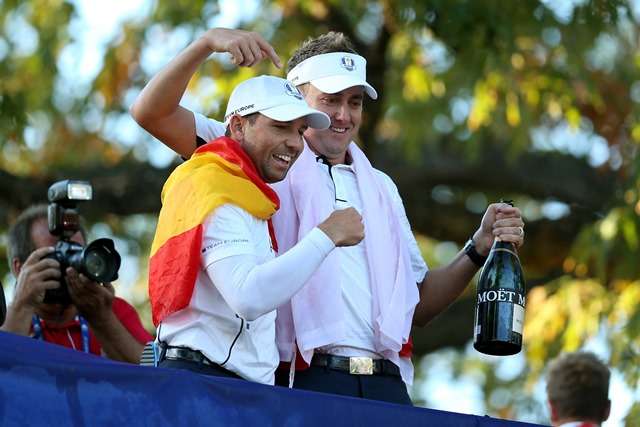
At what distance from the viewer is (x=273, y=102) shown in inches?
187

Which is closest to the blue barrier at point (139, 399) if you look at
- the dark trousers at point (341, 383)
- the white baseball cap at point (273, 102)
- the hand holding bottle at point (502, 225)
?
the dark trousers at point (341, 383)

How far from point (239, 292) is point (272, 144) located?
568 millimetres

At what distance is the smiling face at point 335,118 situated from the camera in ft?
17.1

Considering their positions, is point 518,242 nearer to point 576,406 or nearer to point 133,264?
point 576,406

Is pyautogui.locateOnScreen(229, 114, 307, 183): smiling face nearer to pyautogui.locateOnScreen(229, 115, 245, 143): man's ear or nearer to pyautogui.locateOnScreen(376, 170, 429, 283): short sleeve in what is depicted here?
pyautogui.locateOnScreen(229, 115, 245, 143): man's ear

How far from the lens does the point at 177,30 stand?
33.5 feet

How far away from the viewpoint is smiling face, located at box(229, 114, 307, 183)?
15.6 ft

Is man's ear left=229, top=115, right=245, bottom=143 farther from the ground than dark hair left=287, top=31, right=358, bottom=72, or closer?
closer

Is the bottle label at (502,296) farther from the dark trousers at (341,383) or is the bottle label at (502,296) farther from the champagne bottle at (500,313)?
the dark trousers at (341,383)

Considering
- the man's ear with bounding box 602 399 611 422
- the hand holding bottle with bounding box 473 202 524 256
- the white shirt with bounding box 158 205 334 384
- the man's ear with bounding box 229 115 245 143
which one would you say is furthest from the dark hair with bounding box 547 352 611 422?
the man's ear with bounding box 229 115 245 143

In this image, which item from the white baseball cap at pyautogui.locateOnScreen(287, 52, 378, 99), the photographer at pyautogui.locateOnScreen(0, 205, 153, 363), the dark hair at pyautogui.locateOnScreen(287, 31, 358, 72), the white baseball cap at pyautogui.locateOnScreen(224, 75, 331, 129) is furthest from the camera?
the photographer at pyautogui.locateOnScreen(0, 205, 153, 363)

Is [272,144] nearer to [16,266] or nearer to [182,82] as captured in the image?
[182,82]

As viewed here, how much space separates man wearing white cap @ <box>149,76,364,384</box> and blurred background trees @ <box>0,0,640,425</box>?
383 centimetres

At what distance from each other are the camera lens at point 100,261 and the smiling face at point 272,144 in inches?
50.0
